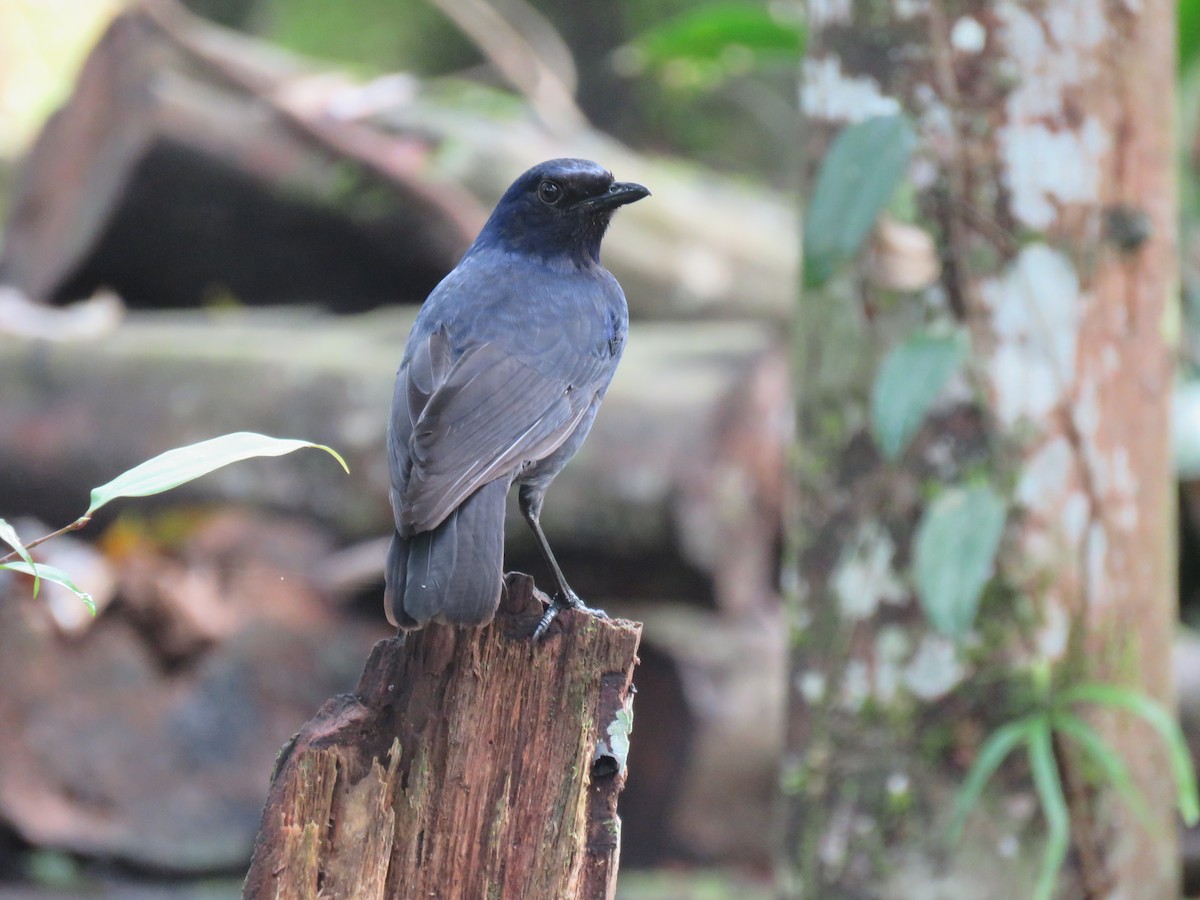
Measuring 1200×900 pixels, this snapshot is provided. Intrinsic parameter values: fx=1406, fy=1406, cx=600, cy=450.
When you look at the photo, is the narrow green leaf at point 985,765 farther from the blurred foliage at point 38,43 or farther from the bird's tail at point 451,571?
the blurred foliage at point 38,43

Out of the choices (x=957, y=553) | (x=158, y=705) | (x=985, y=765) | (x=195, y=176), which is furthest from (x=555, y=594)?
(x=195, y=176)

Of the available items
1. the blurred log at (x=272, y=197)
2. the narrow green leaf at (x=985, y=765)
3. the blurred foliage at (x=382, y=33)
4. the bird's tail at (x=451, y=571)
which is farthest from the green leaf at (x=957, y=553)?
the blurred foliage at (x=382, y=33)

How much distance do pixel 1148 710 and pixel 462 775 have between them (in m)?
1.92

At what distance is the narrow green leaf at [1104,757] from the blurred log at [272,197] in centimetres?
363

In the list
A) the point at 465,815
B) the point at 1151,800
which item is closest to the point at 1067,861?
the point at 1151,800

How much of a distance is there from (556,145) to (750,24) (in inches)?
63.7

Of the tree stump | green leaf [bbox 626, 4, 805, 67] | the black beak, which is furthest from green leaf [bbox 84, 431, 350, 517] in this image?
green leaf [bbox 626, 4, 805, 67]

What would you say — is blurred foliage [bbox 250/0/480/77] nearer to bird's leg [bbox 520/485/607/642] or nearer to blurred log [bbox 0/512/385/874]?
blurred log [bbox 0/512/385/874]

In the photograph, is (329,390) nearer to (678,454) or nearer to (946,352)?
(678,454)

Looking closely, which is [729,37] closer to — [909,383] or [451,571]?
[909,383]

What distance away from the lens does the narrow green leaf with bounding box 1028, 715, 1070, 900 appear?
129 inches

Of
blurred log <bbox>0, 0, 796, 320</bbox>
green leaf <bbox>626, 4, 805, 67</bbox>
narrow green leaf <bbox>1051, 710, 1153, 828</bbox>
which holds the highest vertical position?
green leaf <bbox>626, 4, 805, 67</bbox>

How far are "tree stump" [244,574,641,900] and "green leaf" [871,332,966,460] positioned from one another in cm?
117

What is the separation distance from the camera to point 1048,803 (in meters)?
3.27
